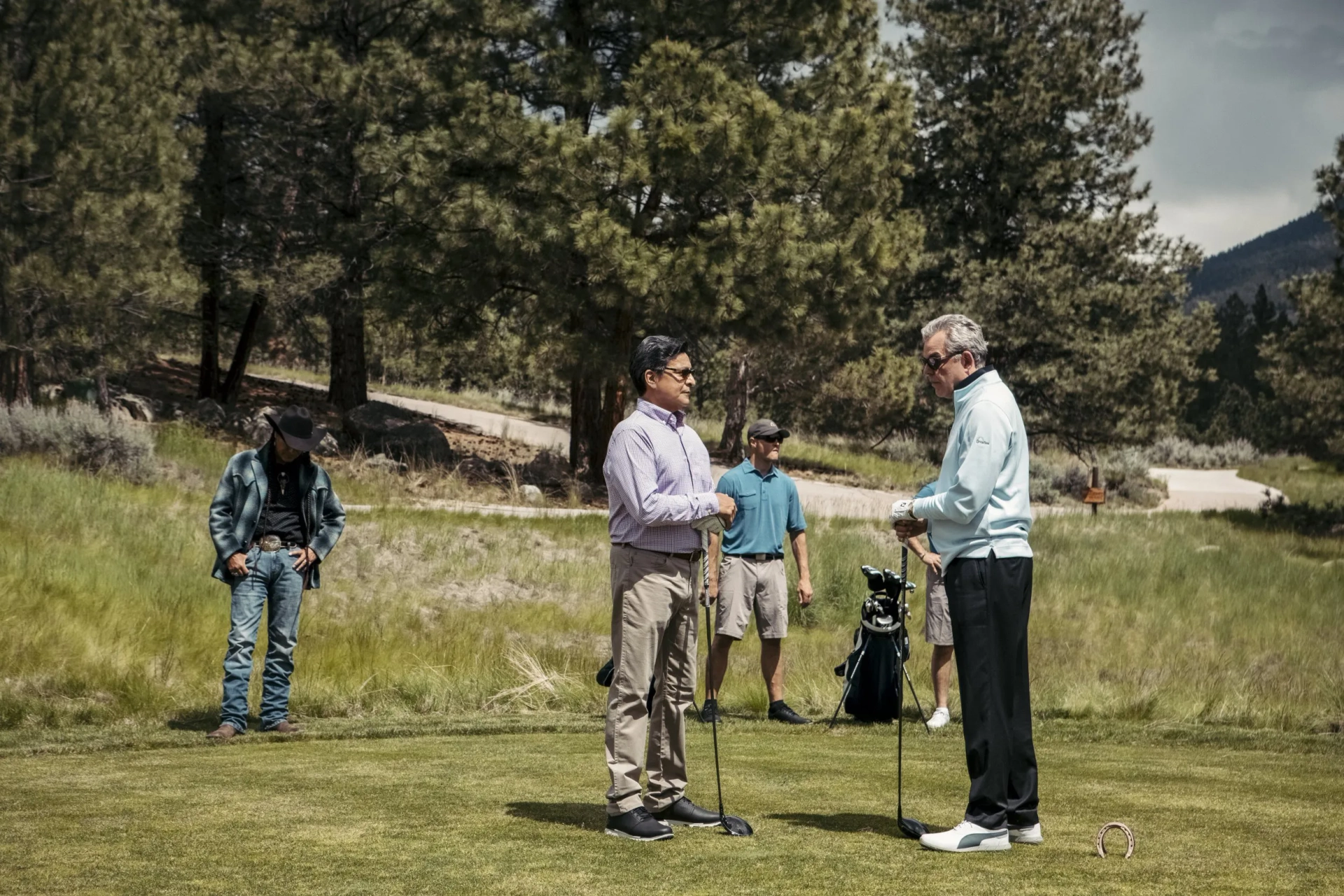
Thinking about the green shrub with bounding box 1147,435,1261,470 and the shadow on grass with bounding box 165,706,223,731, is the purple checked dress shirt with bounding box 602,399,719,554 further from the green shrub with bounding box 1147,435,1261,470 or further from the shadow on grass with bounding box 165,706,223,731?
the green shrub with bounding box 1147,435,1261,470

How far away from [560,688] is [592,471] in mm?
13705

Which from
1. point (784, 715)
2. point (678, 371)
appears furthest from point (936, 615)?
point (678, 371)

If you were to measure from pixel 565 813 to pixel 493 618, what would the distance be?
29.0 feet

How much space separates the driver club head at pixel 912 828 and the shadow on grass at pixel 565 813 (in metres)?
1.17

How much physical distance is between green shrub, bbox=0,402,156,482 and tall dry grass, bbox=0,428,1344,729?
0.71m

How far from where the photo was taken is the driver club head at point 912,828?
5.47 meters

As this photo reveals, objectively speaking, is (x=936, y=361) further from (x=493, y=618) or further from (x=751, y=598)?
(x=493, y=618)

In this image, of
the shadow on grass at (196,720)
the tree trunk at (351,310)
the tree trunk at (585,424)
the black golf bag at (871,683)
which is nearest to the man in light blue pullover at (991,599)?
the black golf bag at (871,683)

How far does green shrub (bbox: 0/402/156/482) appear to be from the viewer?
1991 centimetres

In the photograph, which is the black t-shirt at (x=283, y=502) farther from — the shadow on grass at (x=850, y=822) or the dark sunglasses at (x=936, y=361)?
the dark sunglasses at (x=936, y=361)

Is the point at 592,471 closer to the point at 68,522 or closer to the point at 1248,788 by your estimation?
the point at 68,522

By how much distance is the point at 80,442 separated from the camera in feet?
66.7

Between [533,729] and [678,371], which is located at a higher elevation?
[678,371]

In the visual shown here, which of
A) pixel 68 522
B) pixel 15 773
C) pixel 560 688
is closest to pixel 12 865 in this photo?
pixel 15 773
